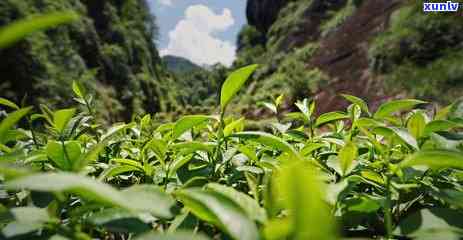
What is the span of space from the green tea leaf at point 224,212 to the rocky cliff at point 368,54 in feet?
19.2

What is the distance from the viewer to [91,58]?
14.9 meters

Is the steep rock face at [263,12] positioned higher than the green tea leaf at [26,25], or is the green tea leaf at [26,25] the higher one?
the steep rock face at [263,12]

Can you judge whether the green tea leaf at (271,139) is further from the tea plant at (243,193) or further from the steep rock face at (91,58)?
the steep rock face at (91,58)

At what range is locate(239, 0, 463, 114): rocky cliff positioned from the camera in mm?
6546

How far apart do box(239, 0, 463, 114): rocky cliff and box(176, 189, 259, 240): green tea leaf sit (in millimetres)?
5844

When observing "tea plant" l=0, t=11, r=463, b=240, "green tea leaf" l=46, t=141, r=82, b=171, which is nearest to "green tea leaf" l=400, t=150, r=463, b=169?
"tea plant" l=0, t=11, r=463, b=240

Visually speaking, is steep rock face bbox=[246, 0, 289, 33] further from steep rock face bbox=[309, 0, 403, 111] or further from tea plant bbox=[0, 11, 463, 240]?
tea plant bbox=[0, 11, 463, 240]

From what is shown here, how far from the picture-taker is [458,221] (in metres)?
0.36

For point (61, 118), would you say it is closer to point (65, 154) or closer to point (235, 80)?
point (65, 154)

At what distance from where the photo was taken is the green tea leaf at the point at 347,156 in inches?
17.0

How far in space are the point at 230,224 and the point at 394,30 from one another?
8834mm

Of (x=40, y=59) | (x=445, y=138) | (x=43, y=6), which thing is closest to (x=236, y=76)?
(x=445, y=138)

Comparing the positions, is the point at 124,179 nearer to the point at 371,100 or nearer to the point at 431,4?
the point at 371,100

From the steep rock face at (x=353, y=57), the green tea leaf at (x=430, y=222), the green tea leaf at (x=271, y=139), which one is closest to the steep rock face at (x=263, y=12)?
the steep rock face at (x=353, y=57)
